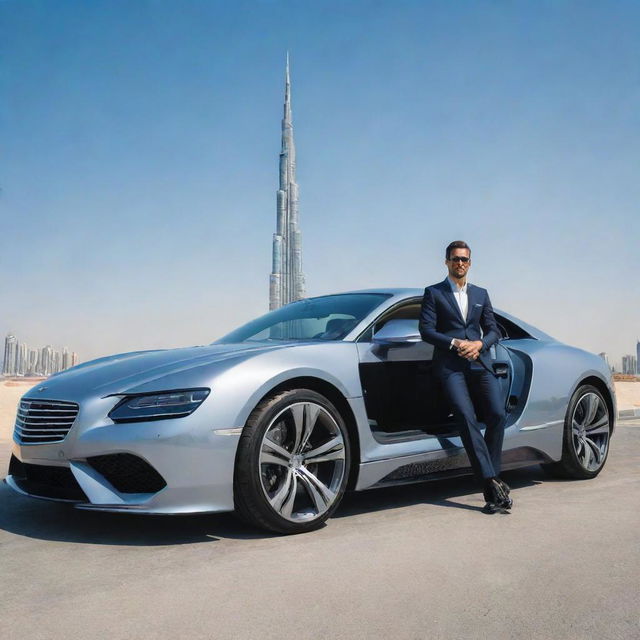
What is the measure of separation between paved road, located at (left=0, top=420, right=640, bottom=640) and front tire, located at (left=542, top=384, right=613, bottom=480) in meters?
0.87

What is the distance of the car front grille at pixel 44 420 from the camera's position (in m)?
3.78

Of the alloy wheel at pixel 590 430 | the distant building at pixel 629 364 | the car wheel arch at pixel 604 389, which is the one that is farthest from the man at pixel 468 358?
the distant building at pixel 629 364

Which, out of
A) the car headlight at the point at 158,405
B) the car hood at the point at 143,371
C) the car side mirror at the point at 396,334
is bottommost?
the car headlight at the point at 158,405

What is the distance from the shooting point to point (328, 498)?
4.07 metres

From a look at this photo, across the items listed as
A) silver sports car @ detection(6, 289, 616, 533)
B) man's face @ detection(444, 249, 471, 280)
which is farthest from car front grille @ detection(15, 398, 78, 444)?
man's face @ detection(444, 249, 471, 280)

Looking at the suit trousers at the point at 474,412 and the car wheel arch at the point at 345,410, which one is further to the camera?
the suit trousers at the point at 474,412

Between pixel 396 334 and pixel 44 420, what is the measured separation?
2.08 m

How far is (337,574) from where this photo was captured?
317 cm

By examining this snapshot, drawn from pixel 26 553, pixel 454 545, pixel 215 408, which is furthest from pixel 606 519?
pixel 26 553

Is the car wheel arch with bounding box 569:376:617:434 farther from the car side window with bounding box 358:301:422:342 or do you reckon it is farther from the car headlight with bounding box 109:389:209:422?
the car headlight with bounding box 109:389:209:422

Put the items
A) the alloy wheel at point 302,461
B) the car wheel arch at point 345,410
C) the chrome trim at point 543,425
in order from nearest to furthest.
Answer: the alloy wheel at point 302,461 → the car wheel arch at point 345,410 → the chrome trim at point 543,425

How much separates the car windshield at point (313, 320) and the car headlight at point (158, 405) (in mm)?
1168

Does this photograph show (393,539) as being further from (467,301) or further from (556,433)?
(556,433)

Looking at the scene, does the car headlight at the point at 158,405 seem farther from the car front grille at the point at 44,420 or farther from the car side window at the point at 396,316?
the car side window at the point at 396,316
